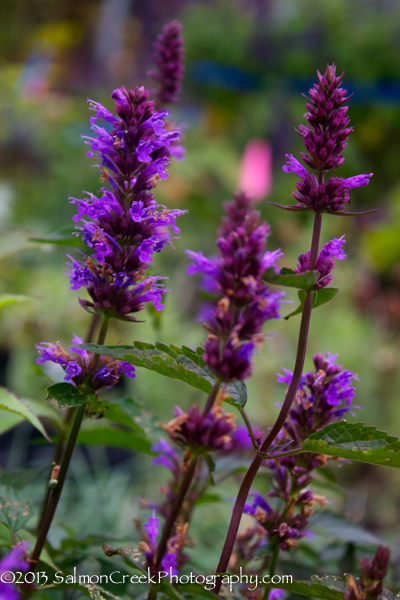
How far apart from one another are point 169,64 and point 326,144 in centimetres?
43

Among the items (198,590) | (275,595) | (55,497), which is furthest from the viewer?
(275,595)

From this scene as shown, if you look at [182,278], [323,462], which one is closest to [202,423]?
[323,462]

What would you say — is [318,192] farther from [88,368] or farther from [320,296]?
[88,368]

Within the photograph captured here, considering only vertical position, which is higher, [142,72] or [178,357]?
[142,72]

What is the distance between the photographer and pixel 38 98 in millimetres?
4762

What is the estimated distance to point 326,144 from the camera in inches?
21.0

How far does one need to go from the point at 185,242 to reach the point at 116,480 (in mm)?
2016

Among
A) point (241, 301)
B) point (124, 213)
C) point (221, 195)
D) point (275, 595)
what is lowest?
point (275, 595)

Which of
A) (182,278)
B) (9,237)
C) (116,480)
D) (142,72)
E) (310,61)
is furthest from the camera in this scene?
(142,72)

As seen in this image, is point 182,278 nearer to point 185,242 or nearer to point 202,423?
point 185,242

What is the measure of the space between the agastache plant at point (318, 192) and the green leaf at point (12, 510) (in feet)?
0.79

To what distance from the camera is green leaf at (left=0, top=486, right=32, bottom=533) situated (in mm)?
572

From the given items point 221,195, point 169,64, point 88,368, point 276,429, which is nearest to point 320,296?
point 276,429

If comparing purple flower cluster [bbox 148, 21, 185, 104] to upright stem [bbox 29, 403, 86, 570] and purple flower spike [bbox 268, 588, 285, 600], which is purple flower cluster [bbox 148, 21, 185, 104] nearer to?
upright stem [bbox 29, 403, 86, 570]
